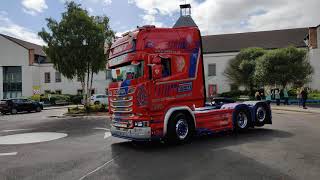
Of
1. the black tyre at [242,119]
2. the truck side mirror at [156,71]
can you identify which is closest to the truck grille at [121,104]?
the truck side mirror at [156,71]

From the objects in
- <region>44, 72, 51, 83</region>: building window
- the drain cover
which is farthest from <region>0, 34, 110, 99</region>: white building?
the drain cover

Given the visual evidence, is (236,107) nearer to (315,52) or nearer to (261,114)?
(261,114)

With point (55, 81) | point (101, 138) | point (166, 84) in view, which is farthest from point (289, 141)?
point (55, 81)

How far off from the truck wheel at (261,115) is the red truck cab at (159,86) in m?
2.74

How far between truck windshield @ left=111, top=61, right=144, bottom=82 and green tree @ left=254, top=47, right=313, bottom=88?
27682 mm

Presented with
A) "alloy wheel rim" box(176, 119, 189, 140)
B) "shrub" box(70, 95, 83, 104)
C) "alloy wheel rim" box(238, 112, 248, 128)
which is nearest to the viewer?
"alloy wheel rim" box(176, 119, 189, 140)

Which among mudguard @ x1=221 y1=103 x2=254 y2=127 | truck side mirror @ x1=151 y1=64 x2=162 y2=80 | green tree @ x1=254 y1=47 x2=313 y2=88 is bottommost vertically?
mudguard @ x1=221 y1=103 x2=254 y2=127

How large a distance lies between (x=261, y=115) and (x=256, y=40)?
42.7 m

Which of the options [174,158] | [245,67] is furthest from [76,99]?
[174,158]

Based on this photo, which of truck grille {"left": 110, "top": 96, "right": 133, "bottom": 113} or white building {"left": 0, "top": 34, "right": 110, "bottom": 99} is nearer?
truck grille {"left": 110, "top": 96, "right": 133, "bottom": 113}

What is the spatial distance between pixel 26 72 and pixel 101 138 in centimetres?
4926

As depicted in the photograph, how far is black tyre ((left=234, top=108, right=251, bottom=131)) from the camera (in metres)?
14.3

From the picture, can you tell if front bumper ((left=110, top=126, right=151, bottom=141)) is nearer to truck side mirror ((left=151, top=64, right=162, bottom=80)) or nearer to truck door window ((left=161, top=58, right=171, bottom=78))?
truck side mirror ((left=151, top=64, right=162, bottom=80))

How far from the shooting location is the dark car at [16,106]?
35469mm
